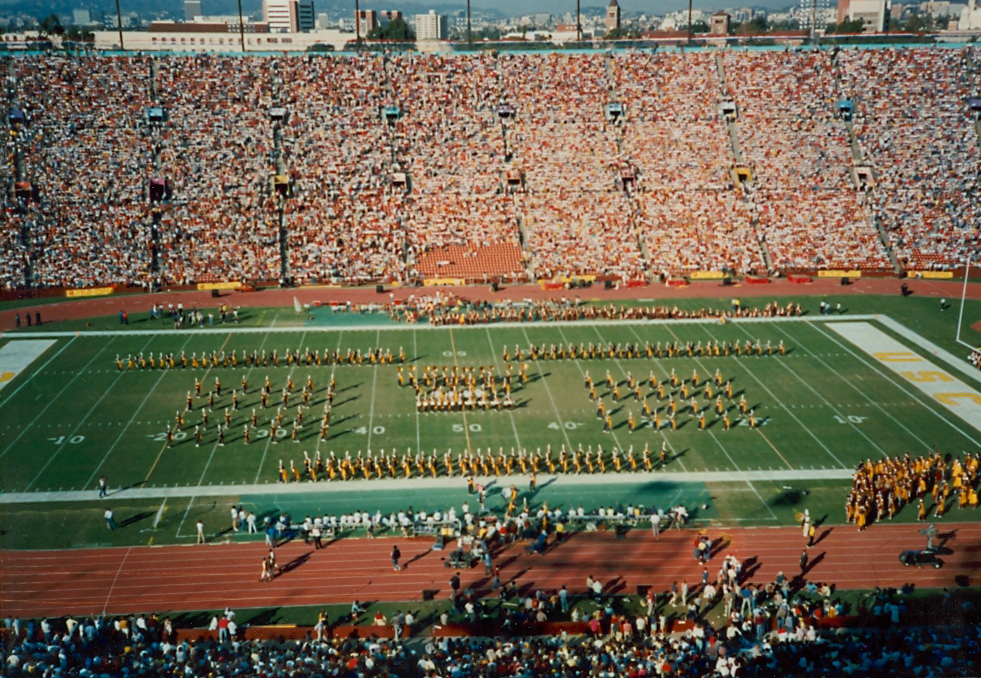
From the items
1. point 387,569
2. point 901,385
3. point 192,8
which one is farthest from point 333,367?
point 192,8

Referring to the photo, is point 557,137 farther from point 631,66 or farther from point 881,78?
point 881,78

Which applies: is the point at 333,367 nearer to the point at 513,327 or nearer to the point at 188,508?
the point at 513,327

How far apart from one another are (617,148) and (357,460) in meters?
34.3

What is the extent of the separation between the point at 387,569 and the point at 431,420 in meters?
8.73

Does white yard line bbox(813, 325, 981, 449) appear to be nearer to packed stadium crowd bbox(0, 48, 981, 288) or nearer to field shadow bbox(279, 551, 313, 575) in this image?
packed stadium crowd bbox(0, 48, 981, 288)

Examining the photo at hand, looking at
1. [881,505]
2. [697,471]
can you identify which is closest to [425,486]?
[697,471]

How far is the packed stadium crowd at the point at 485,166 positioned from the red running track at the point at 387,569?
84.9 ft

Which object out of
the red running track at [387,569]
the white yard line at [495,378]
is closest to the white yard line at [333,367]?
the red running track at [387,569]

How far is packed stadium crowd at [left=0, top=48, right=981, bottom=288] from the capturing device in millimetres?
48062

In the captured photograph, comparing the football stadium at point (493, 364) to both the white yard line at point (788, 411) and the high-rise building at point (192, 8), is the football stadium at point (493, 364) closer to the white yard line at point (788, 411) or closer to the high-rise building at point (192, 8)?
the white yard line at point (788, 411)

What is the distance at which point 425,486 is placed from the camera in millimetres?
25656

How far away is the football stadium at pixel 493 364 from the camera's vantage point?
65.2ft

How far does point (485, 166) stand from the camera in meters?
53.8

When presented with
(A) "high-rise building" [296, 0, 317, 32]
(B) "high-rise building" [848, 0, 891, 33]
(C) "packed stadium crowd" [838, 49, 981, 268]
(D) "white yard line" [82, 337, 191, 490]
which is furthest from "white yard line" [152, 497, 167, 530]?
(A) "high-rise building" [296, 0, 317, 32]
